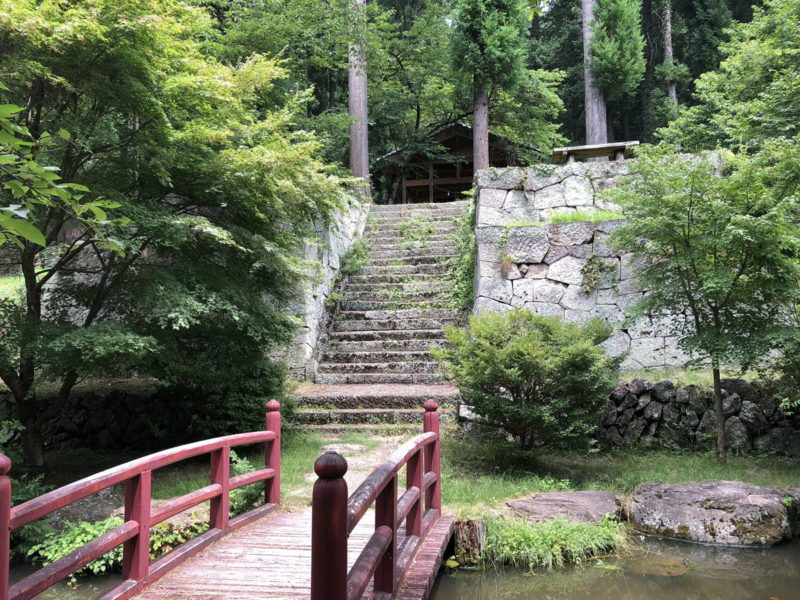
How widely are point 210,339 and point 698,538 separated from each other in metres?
4.90

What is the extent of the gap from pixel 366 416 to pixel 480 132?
1028 centimetres

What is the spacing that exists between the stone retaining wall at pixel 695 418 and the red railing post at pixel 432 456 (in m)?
3.07

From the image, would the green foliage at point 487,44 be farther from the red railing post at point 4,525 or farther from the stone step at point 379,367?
the red railing post at point 4,525

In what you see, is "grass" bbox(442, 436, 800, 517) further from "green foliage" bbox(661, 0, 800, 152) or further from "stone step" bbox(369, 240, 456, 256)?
"stone step" bbox(369, 240, 456, 256)

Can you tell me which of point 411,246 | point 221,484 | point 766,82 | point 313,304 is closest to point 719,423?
point 221,484

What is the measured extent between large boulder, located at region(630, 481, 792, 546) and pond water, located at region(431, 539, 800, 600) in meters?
0.15

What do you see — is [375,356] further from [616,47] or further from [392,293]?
[616,47]

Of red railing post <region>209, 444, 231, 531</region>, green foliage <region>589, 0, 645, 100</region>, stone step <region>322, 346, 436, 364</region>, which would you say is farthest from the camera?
green foliage <region>589, 0, 645, 100</region>

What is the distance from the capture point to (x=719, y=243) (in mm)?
5449

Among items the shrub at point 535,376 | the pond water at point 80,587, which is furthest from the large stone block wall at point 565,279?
the pond water at point 80,587

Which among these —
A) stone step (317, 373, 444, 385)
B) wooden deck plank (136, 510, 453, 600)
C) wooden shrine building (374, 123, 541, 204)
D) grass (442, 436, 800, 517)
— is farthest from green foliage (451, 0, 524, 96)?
wooden deck plank (136, 510, 453, 600)

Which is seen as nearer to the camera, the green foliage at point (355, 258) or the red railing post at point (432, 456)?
the red railing post at point (432, 456)

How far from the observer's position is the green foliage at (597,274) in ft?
27.6

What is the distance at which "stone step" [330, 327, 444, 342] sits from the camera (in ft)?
30.0
